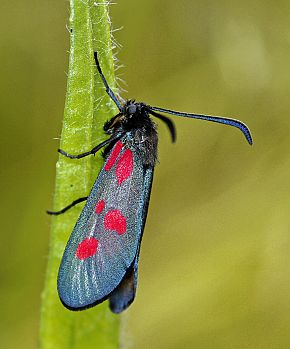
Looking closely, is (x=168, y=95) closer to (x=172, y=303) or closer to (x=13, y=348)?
(x=172, y=303)

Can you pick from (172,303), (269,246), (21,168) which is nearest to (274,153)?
(269,246)

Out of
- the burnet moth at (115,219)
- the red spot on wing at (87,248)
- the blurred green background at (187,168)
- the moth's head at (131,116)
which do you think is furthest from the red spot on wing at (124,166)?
the blurred green background at (187,168)

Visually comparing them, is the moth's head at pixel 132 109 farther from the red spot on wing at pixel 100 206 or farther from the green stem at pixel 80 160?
the red spot on wing at pixel 100 206

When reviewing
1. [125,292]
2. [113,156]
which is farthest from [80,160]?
[125,292]

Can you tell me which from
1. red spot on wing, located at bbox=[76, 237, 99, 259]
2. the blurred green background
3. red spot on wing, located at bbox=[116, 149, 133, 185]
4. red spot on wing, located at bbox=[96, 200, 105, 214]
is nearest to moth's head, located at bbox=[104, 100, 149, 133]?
red spot on wing, located at bbox=[116, 149, 133, 185]

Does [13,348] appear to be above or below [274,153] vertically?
below

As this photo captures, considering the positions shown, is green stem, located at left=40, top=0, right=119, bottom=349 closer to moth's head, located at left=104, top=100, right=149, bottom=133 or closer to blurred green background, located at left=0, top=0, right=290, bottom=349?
moth's head, located at left=104, top=100, right=149, bottom=133

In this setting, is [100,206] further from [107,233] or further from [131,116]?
[131,116]
